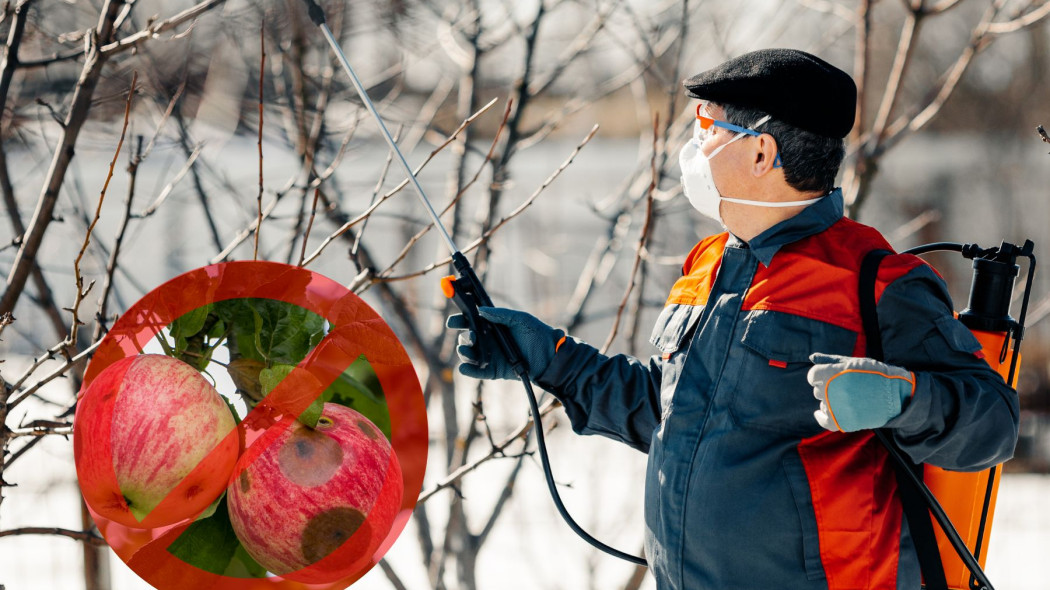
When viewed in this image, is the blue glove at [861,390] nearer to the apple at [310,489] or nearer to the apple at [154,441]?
the apple at [310,489]

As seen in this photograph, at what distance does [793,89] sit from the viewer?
1.30 meters

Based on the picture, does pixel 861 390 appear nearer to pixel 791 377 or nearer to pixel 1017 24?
pixel 791 377

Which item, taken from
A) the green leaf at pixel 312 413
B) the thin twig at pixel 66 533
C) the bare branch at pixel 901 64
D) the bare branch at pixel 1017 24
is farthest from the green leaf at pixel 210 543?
the bare branch at pixel 1017 24

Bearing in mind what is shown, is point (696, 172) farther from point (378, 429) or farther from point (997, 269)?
point (378, 429)

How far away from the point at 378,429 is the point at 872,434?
2.59 ft

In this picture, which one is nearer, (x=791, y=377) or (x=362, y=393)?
(x=362, y=393)

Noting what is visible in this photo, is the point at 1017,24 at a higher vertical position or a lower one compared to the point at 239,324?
higher

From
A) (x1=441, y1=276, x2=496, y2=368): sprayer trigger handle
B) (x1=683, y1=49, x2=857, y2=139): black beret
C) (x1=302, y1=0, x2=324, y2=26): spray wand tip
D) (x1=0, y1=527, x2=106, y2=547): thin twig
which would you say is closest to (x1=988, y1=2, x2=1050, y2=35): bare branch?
(x1=683, y1=49, x2=857, y2=139): black beret

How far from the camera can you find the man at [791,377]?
45.5 inches

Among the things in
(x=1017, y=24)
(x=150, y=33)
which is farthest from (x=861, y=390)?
(x=1017, y=24)

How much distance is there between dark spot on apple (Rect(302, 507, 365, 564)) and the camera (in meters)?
0.80

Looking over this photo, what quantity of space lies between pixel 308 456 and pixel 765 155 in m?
0.88

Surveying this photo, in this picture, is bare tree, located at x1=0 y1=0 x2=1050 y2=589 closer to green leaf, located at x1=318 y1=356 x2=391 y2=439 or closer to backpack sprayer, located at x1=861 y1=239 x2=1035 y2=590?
backpack sprayer, located at x1=861 y1=239 x2=1035 y2=590

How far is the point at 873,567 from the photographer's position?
4.04 feet
